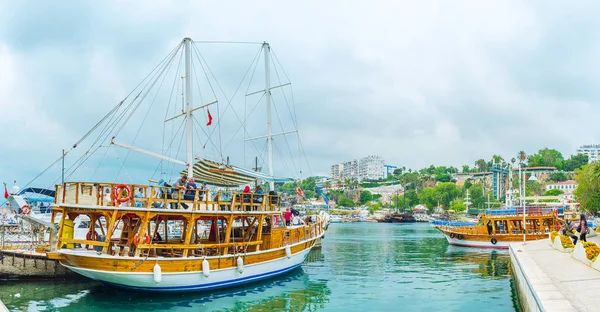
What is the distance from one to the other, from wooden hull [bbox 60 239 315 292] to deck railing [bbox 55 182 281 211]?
1.83 metres

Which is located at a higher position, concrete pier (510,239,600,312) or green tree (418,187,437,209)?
green tree (418,187,437,209)

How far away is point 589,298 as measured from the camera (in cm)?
1041

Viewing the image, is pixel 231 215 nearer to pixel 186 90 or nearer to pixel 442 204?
pixel 186 90

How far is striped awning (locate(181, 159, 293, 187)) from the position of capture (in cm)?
2423

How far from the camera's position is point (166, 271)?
16.7 meters

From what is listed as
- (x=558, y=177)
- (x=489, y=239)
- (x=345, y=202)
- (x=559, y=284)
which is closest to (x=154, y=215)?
(x=559, y=284)

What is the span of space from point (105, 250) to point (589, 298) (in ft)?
46.1

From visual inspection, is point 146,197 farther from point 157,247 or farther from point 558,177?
point 558,177

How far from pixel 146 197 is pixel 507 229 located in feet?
97.5

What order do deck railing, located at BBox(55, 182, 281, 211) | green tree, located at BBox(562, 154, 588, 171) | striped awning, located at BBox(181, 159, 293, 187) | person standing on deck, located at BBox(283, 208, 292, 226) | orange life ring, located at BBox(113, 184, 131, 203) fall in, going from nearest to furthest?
orange life ring, located at BBox(113, 184, 131, 203), deck railing, located at BBox(55, 182, 281, 211), striped awning, located at BBox(181, 159, 293, 187), person standing on deck, located at BBox(283, 208, 292, 226), green tree, located at BBox(562, 154, 588, 171)

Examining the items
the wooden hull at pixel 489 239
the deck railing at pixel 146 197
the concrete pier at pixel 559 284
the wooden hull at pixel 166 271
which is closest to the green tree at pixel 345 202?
the wooden hull at pixel 489 239

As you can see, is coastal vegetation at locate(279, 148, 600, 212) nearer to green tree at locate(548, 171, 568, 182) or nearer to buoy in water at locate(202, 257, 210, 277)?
green tree at locate(548, 171, 568, 182)

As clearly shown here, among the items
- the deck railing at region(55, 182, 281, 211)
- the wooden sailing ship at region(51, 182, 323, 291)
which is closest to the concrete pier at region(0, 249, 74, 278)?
the wooden sailing ship at region(51, 182, 323, 291)

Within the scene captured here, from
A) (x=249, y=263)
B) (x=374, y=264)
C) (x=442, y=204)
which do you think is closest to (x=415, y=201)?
(x=442, y=204)
